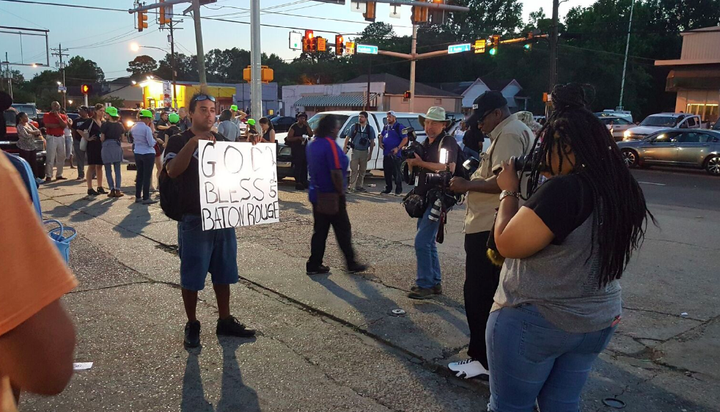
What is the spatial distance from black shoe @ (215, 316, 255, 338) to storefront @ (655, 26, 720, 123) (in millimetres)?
34937

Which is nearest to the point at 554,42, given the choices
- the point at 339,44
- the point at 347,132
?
the point at 339,44

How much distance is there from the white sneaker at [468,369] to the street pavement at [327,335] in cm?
6

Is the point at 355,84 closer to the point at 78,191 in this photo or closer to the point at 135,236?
the point at 78,191

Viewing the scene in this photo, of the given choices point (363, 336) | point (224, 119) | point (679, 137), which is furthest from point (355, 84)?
point (363, 336)

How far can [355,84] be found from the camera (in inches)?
2169

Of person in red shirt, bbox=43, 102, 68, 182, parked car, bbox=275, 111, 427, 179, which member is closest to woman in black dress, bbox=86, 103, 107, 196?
person in red shirt, bbox=43, 102, 68, 182

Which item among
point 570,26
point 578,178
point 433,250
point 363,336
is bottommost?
point 363,336

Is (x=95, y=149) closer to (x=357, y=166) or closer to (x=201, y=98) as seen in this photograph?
(x=357, y=166)

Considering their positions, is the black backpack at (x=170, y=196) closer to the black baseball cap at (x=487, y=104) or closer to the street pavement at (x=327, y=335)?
the street pavement at (x=327, y=335)

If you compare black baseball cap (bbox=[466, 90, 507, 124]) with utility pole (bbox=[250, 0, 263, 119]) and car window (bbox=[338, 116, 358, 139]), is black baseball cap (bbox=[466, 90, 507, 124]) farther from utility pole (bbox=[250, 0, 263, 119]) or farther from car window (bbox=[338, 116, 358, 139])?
utility pole (bbox=[250, 0, 263, 119])

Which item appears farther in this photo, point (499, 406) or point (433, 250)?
point (433, 250)

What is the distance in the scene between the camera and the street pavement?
353 cm

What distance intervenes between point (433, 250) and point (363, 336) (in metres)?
1.25

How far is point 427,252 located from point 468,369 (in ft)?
5.43
